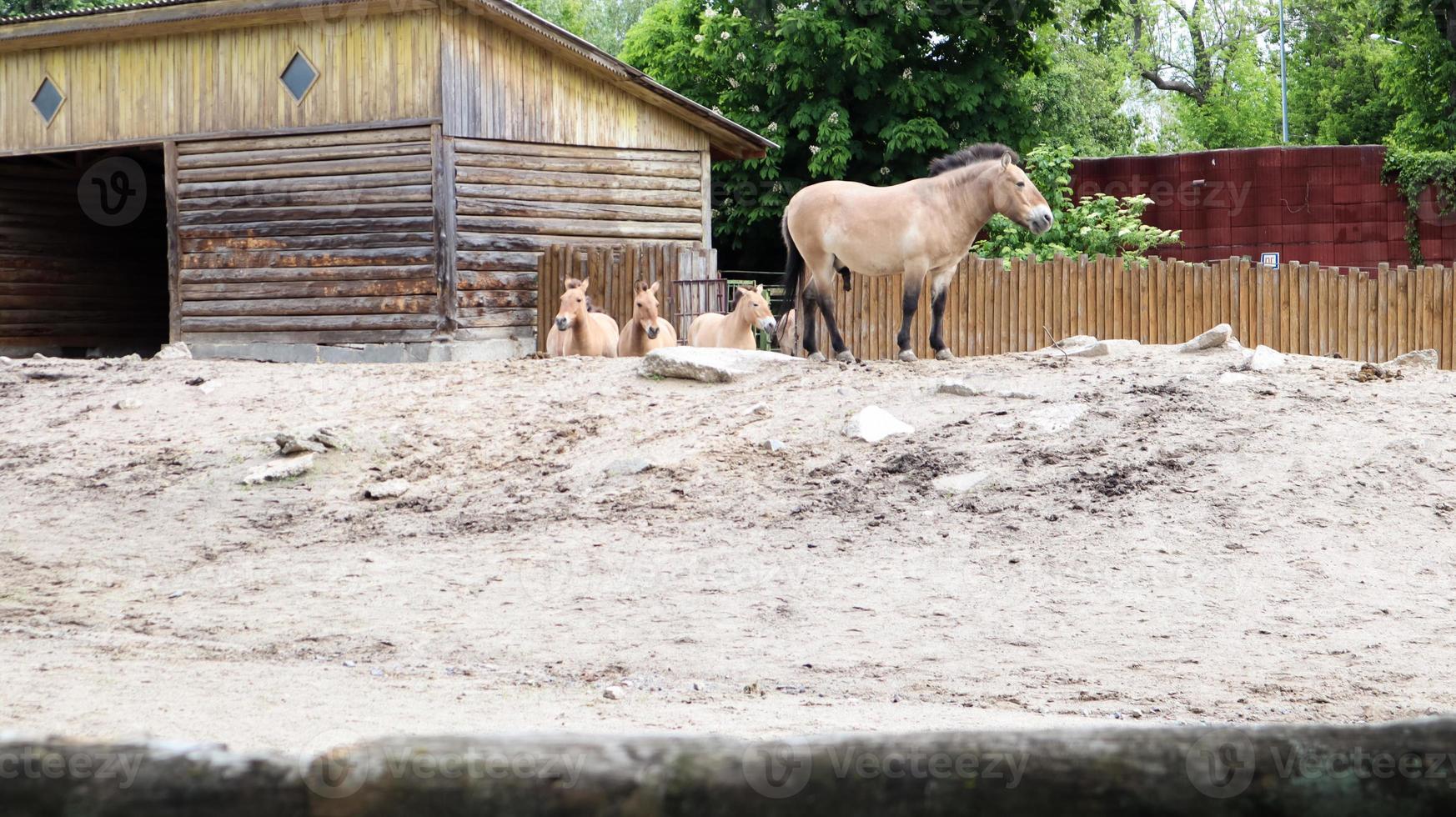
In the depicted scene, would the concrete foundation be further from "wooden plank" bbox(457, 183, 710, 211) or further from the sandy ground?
the sandy ground

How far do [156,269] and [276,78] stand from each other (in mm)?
8509

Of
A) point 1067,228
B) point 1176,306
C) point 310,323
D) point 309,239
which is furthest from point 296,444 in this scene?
point 1067,228

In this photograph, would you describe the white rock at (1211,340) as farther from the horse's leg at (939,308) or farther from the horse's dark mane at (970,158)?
the horse's dark mane at (970,158)

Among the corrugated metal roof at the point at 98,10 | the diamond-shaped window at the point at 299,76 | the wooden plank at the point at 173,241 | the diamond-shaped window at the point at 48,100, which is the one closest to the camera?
the corrugated metal roof at the point at 98,10

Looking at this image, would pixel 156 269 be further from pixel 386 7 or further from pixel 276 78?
pixel 386 7

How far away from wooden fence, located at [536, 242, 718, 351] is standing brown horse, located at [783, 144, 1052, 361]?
6225 millimetres

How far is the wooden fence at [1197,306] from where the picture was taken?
15258 millimetres

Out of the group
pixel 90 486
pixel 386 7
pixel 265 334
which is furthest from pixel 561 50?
pixel 90 486

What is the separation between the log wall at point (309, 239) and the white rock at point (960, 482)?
34.0ft

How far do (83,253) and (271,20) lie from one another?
7.78 m

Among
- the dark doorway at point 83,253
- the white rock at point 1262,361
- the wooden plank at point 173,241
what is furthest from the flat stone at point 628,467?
the dark doorway at point 83,253

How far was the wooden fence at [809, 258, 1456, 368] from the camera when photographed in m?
15.3

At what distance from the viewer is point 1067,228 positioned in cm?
2309

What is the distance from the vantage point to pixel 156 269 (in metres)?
25.5
